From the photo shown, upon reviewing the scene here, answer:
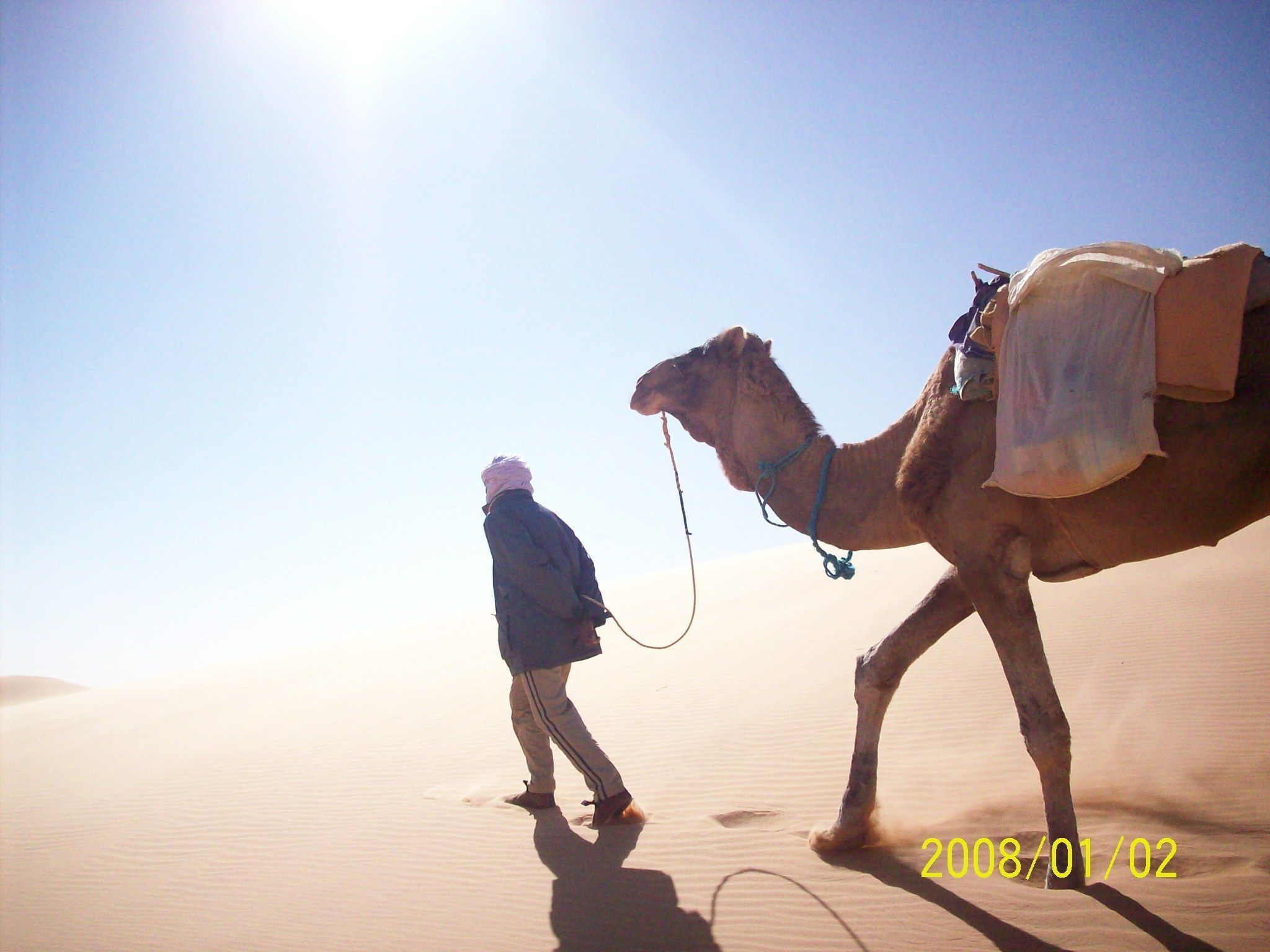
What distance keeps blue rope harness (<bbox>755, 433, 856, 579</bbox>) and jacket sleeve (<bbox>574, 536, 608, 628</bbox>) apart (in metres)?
1.48

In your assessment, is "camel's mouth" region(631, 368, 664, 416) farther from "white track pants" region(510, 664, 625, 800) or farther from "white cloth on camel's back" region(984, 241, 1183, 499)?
"white cloth on camel's back" region(984, 241, 1183, 499)

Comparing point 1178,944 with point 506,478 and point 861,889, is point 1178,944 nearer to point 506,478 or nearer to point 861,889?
point 861,889

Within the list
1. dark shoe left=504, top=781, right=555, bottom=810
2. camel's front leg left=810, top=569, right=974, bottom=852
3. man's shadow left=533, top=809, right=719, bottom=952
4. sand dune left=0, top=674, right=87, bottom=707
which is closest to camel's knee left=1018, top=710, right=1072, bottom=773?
camel's front leg left=810, top=569, right=974, bottom=852

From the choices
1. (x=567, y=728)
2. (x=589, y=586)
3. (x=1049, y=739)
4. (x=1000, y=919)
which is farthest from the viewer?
(x=589, y=586)

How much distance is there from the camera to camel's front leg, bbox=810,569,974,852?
4.10 metres

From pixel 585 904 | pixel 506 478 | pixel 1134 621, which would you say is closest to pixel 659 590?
pixel 1134 621

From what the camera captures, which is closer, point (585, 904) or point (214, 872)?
point (585, 904)

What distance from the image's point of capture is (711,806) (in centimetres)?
553

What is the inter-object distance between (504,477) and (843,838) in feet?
9.96

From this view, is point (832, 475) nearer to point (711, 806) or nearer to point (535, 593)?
point (535, 593)

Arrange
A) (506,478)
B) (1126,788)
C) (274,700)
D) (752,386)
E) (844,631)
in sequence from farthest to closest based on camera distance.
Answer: (274,700), (844,631), (506,478), (1126,788), (752,386)

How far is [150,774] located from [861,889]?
9.00 m

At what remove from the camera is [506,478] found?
18.1 feet
